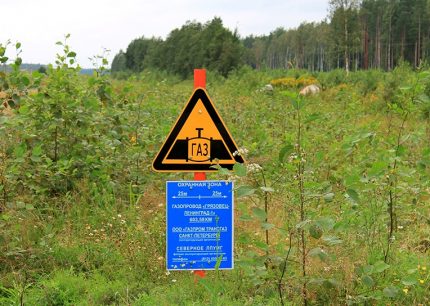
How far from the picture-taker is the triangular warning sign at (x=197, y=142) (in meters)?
4.32

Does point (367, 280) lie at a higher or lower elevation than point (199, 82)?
lower

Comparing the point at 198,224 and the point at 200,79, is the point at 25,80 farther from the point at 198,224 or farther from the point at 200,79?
the point at 198,224

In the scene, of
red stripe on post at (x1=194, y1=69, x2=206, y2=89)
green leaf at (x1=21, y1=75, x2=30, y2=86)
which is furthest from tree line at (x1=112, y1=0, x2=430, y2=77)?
green leaf at (x1=21, y1=75, x2=30, y2=86)

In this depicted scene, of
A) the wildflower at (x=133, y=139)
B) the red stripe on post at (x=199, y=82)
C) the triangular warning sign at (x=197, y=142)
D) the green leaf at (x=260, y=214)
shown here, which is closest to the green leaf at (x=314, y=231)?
the green leaf at (x=260, y=214)

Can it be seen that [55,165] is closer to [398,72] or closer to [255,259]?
[255,259]

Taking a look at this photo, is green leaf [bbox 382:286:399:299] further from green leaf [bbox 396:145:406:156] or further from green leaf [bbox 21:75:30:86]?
green leaf [bbox 21:75:30:86]

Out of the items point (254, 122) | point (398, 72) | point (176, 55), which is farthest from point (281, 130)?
point (176, 55)

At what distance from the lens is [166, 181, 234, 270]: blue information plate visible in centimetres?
439

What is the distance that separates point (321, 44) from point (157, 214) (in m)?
81.5

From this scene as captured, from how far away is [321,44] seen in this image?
83.9m

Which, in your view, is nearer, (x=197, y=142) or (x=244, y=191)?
(x=244, y=191)

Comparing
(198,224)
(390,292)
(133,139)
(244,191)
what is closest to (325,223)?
(244,191)

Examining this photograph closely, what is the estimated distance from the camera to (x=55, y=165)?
236 inches

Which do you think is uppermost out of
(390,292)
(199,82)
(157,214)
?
(199,82)
